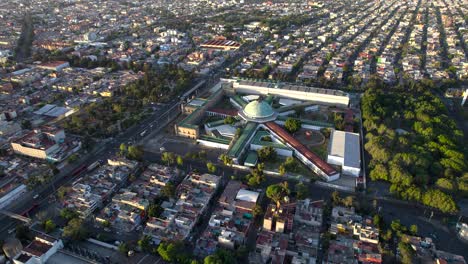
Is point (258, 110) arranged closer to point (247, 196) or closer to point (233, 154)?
point (233, 154)

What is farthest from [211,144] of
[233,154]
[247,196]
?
[247,196]

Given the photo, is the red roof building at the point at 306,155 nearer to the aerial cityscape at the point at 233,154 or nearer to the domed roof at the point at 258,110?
the aerial cityscape at the point at 233,154

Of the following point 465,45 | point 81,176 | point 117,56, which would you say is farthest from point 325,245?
point 465,45

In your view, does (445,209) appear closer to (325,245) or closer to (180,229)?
(325,245)

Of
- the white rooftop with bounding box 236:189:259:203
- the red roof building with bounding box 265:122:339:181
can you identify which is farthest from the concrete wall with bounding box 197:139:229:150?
the white rooftop with bounding box 236:189:259:203

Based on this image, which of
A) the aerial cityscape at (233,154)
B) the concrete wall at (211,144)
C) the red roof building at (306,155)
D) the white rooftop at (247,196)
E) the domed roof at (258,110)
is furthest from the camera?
the domed roof at (258,110)

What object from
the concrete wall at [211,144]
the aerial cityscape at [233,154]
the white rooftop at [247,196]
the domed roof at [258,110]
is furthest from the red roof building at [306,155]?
the white rooftop at [247,196]
